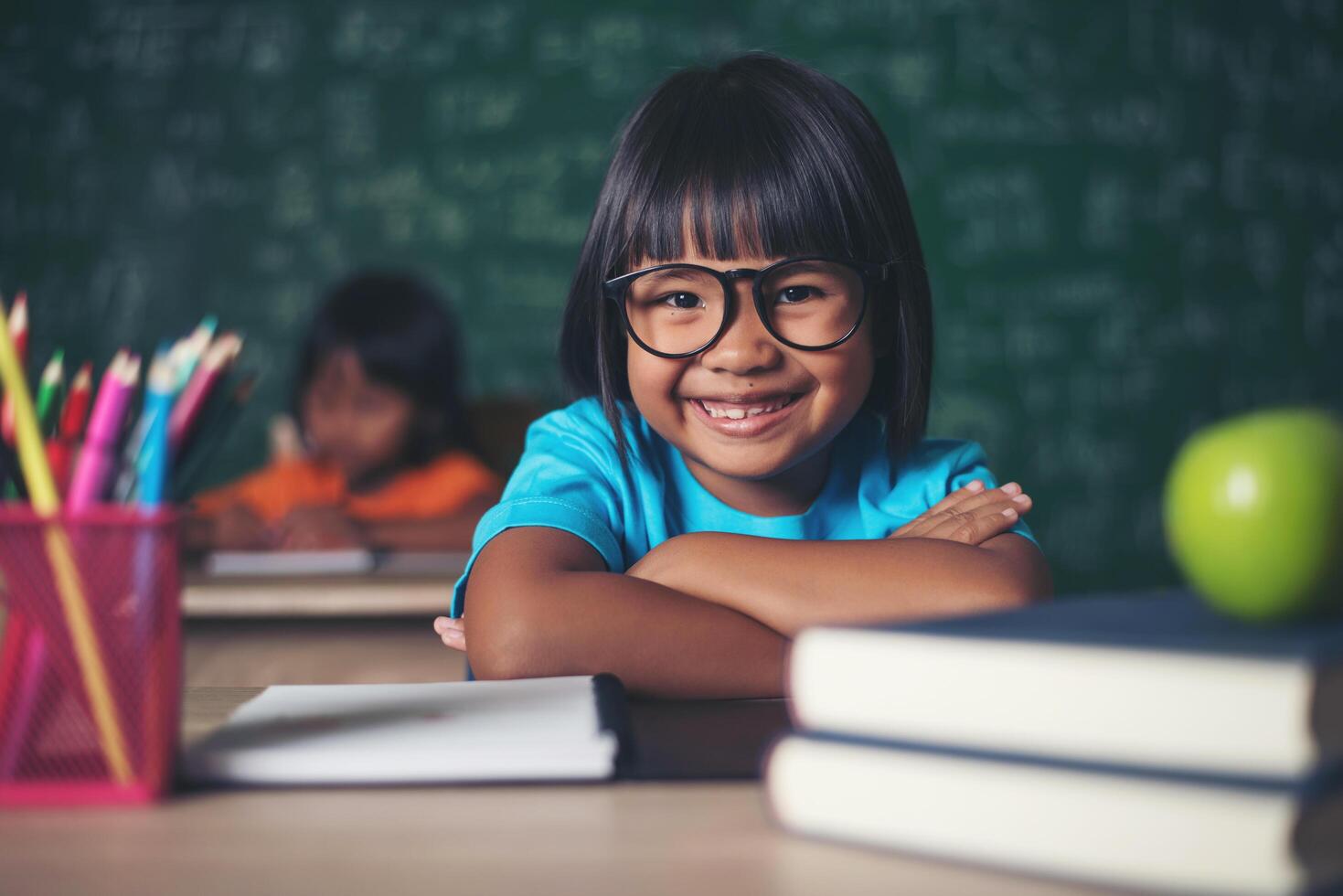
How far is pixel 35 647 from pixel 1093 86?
12.3 feet

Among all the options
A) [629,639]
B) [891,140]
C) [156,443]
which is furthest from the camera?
[891,140]

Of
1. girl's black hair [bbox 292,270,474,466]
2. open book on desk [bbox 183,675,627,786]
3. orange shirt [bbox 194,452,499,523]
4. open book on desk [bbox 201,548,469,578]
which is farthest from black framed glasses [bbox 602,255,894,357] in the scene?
girl's black hair [bbox 292,270,474,466]

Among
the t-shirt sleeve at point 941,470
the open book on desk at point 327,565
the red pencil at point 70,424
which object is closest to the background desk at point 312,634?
the open book on desk at point 327,565

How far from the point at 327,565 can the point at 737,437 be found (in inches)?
36.4

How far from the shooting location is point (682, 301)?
3.82 feet

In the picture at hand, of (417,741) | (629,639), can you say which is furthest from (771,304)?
(417,741)

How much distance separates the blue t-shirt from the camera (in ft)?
4.08

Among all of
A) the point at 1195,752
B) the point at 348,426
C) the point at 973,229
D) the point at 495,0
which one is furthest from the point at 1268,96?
the point at 1195,752

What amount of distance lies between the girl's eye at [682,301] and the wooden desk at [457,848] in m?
0.63

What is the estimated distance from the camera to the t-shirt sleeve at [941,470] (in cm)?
130

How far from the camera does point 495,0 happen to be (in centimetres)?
389

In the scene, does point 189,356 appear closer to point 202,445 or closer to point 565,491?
point 202,445

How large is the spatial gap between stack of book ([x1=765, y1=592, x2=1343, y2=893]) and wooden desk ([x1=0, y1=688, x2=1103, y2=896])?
0.07 ft

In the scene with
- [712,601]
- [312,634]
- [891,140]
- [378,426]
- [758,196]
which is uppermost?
[891,140]
